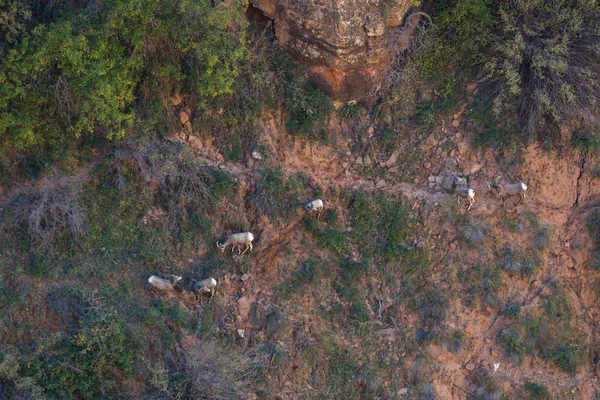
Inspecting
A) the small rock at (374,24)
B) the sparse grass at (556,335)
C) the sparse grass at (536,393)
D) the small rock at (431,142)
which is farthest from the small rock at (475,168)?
the sparse grass at (536,393)

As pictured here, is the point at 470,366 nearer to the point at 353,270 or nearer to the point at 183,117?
the point at 353,270

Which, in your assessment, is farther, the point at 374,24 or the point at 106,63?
the point at 374,24

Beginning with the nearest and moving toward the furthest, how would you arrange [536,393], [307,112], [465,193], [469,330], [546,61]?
[536,393], [469,330], [465,193], [546,61], [307,112]

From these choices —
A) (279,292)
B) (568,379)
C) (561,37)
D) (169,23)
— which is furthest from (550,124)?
(169,23)

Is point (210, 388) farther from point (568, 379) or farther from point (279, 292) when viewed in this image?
point (568, 379)

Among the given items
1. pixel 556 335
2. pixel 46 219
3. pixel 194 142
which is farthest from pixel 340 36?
pixel 556 335

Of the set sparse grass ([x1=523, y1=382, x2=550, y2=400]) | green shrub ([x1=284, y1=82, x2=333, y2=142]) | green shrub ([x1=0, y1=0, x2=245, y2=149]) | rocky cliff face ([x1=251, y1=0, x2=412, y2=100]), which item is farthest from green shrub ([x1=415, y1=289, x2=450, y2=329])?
green shrub ([x1=0, y1=0, x2=245, y2=149])

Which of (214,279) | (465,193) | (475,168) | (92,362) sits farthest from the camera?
(475,168)

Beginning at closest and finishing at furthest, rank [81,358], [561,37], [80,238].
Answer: [81,358], [80,238], [561,37]
